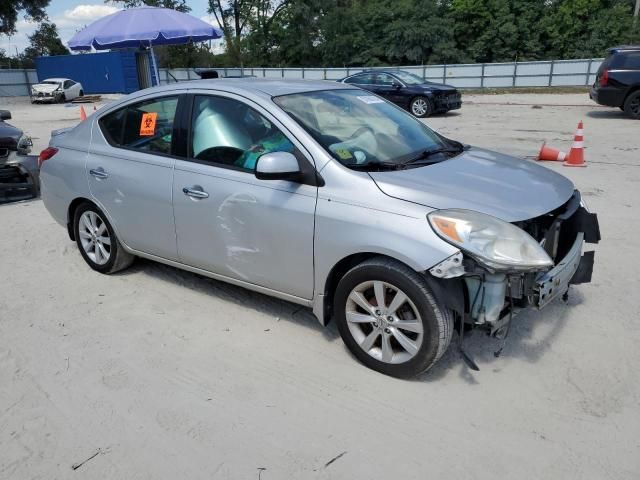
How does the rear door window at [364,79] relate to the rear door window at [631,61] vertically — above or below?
below

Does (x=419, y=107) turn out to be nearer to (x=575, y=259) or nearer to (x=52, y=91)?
(x=575, y=259)

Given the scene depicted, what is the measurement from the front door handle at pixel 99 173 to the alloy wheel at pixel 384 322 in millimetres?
2373

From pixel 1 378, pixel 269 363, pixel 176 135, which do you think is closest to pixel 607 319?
pixel 269 363

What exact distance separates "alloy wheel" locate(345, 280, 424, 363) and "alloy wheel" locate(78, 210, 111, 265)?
2.48 m

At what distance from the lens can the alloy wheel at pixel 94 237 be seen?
15.1 ft

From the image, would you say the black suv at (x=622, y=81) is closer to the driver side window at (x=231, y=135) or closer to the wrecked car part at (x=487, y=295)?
the driver side window at (x=231, y=135)

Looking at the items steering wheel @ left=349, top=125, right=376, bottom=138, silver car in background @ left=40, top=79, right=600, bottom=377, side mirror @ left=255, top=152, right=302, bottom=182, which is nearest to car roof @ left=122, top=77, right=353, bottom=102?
silver car in background @ left=40, top=79, right=600, bottom=377

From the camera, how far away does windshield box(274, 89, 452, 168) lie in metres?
3.38

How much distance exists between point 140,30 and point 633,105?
12940 millimetres

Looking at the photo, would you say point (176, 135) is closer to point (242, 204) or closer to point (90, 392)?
point (242, 204)

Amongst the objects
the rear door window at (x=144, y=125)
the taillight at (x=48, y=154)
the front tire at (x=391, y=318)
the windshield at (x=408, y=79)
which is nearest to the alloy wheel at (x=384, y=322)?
the front tire at (x=391, y=318)

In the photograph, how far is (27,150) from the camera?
734 cm

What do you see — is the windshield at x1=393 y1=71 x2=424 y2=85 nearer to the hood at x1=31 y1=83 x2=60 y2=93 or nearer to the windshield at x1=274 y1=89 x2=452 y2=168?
the windshield at x1=274 y1=89 x2=452 y2=168

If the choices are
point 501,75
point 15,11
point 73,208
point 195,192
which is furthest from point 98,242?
point 15,11
